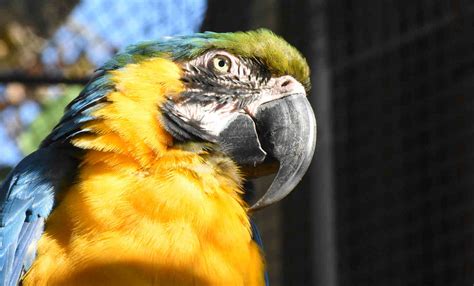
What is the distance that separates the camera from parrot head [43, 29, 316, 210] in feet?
7.57

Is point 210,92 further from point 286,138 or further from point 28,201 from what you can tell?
point 28,201

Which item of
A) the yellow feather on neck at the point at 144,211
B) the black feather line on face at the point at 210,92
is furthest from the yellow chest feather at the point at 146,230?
the black feather line on face at the point at 210,92

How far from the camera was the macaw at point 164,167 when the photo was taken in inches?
83.7

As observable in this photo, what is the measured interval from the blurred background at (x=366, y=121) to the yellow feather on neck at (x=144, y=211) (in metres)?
2.03

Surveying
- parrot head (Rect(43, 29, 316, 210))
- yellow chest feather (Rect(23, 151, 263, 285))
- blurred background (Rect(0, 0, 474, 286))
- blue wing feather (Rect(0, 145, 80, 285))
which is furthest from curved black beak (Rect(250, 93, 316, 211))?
blurred background (Rect(0, 0, 474, 286))

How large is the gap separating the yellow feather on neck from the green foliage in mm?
2615

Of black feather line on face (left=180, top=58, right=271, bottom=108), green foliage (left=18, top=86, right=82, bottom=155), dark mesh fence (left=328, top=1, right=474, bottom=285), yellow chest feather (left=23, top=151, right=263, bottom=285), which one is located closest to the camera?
yellow chest feather (left=23, top=151, right=263, bottom=285)

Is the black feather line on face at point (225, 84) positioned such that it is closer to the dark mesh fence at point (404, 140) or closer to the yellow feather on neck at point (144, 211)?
the yellow feather on neck at point (144, 211)

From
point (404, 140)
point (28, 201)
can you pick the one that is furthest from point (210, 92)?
point (404, 140)

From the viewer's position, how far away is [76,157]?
89.8 inches

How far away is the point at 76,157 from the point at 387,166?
269 cm

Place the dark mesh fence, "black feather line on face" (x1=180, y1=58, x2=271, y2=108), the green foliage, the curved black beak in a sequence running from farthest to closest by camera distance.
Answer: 1. the green foliage
2. the dark mesh fence
3. "black feather line on face" (x1=180, y1=58, x2=271, y2=108)
4. the curved black beak

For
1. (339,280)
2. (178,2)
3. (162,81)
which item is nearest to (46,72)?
(178,2)

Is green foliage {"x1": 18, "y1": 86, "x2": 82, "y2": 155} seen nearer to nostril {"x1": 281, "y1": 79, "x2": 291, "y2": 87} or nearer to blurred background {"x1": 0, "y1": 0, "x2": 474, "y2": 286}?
blurred background {"x1": 0, "y1": 0, "x2": 474, "y2": 286}
